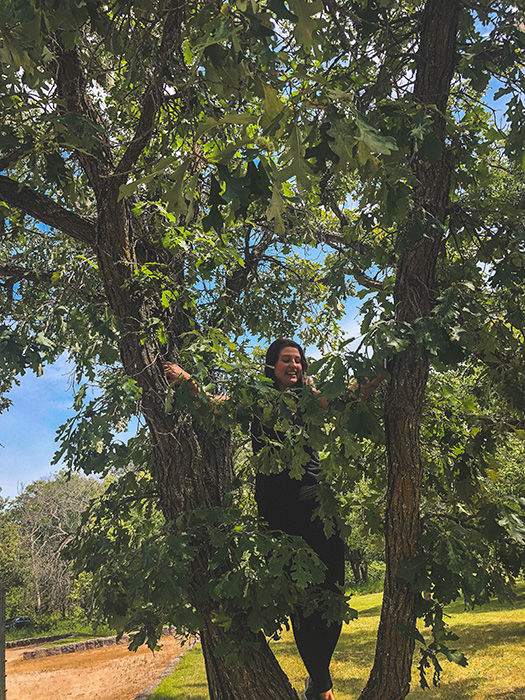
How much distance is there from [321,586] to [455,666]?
471 centimetres

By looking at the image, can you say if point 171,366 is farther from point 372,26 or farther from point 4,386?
point 4,386

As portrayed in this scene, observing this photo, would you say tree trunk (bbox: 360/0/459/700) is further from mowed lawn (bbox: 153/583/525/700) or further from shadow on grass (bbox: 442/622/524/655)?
shadow on grass (bbox: 442/622/524/655)

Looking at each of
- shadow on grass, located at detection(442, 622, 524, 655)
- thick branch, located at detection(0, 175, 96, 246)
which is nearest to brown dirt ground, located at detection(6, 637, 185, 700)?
shadow on grass, located at detection(442, 622, 524, 655)

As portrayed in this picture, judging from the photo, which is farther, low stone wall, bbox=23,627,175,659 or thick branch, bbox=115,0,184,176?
low stone wall, bbox=23,627,175,659

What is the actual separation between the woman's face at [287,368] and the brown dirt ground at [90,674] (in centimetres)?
860

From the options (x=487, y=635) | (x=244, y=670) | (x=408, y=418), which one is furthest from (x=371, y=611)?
(x=408, y=418)

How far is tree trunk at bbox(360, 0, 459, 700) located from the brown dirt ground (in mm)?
8748

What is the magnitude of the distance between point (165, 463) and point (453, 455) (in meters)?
1.77

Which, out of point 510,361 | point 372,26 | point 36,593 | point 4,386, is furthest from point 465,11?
point 36,593

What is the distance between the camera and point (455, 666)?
677cm

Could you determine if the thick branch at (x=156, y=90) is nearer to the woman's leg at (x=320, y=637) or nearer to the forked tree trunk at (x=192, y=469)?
the forked tree trunk at (x=192, y=469)

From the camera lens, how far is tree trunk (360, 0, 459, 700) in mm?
2762

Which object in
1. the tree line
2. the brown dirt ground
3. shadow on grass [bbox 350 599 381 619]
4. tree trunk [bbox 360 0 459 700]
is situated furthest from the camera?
shadow on grass [bbox 350 599 381 619]

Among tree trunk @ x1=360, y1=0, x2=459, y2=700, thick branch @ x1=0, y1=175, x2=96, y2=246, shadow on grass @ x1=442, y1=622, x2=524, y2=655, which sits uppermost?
thick branch @ x1=0, y1=175, x2=96, y2=246
